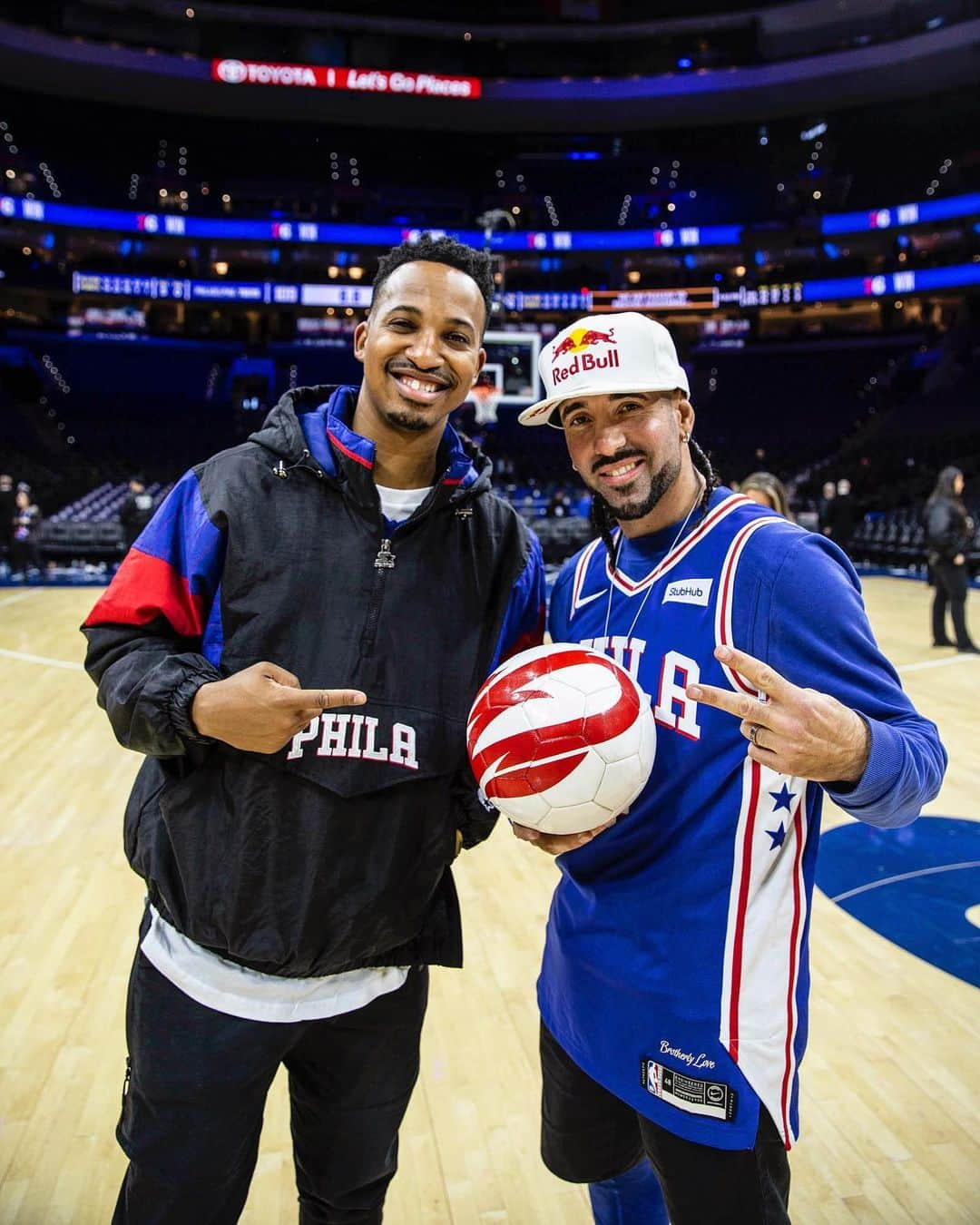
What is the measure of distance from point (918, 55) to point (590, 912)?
26.2m

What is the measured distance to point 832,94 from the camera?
22.2 m

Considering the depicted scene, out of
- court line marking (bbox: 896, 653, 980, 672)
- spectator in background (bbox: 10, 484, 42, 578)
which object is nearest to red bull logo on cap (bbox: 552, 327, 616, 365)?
court line marking (bbox: 896, 653, 980, 672)

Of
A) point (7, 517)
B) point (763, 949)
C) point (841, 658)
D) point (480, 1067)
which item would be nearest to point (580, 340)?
point (841, 658)

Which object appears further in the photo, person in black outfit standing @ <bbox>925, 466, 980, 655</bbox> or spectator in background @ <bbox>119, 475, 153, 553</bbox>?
spectator in background @ <bbox>119, 475, 153, 553</bbox>

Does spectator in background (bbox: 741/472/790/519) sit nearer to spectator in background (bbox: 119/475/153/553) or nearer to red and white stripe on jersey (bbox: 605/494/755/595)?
red and white stripe on jersey (bbox: 605/494/755/595)

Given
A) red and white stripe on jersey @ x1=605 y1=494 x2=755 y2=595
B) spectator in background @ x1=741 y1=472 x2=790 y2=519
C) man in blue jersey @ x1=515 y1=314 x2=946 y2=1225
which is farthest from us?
spectator in background @ x1=741 y1=472 x2=790 y2=519

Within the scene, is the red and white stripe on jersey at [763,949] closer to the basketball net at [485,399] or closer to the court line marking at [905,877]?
the court line marking at [905,877]

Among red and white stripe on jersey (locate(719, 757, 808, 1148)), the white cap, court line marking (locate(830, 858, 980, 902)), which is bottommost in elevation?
court line marking (locate(830, 858, 980, 902))

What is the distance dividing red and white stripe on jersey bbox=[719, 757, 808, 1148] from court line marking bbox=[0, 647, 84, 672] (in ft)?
23.9

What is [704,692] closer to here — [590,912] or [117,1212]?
[590,912]

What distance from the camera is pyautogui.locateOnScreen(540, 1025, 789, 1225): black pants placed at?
4.03ft

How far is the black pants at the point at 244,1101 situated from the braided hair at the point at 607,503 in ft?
2.86

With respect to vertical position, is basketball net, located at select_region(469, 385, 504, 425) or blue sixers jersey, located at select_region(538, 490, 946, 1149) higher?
basketball net, located at select_region(469, 385, 504, 425)

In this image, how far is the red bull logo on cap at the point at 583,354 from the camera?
145 centimetres
